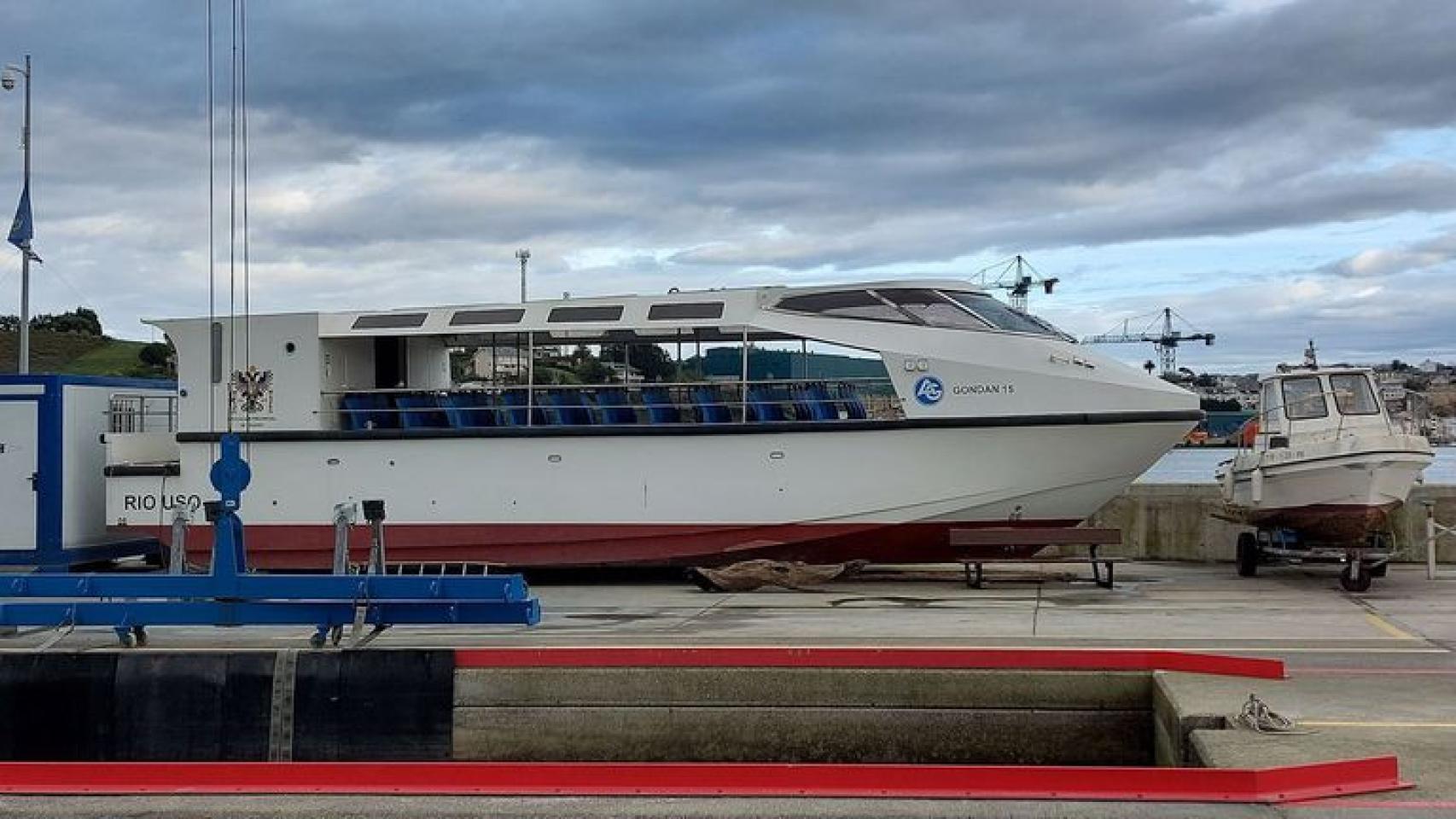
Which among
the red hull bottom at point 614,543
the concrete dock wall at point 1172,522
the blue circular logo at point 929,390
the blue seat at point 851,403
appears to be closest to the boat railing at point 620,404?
the blue seat at point 851,403

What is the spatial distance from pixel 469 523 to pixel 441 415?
1.57 m

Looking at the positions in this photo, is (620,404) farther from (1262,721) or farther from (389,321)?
(1262,721)

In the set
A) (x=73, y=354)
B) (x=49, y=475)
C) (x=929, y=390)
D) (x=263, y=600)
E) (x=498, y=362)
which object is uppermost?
(x=73, y=354)

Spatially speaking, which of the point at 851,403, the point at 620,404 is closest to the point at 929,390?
the point at 851,403

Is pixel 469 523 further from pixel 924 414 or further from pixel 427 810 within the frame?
pixel 427 810

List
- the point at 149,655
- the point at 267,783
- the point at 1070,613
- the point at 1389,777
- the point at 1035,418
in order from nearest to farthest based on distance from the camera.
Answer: the point at 1389,777
the point at 267,783
the point at 149,655
the point at 1070,613
the point at 1035,418

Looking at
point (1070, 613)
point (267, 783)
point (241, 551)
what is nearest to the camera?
point (267, 783)

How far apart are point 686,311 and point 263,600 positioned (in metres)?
8.37

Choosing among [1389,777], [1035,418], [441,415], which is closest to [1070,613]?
[1035,418]

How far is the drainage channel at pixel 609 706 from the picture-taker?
8023 millimetres

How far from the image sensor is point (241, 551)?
9.70 metres

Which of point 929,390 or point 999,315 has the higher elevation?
point 999,315

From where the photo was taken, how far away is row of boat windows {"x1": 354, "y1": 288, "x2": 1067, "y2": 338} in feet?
51.8

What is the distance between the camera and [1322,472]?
14383 millimetres
